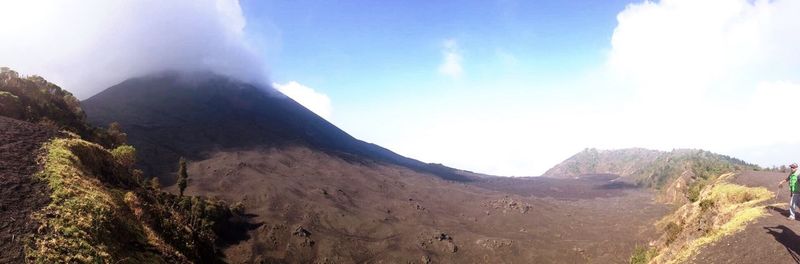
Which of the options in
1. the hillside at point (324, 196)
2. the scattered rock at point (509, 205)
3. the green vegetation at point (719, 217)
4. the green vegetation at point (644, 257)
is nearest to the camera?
the green vegetation at point (719, 217)

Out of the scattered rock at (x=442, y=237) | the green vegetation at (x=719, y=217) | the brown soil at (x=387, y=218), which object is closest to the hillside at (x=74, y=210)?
the green vegetation at (x=719, y=217)

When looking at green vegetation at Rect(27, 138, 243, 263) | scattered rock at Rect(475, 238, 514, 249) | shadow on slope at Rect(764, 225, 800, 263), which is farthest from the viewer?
scattered rock at Rect(475, 238, 514, 249)

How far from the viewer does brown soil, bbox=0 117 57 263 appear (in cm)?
959

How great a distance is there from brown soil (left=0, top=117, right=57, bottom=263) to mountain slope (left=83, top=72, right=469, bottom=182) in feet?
250

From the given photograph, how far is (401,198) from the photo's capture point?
10119cm

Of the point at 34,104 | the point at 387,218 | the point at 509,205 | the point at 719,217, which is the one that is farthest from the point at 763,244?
the point at 509,205

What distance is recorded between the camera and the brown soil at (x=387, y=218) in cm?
6781

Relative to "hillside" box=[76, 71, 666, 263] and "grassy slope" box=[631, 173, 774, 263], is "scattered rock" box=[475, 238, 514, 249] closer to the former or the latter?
"hillside" box=[76, 71, 666, 263]

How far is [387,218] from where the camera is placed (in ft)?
273

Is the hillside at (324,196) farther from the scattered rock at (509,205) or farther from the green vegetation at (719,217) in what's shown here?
the green vegetation at (719,217)

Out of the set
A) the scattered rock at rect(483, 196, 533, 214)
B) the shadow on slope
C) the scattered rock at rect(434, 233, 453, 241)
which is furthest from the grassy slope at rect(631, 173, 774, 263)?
the scattered rock at rect(483, 196, 533, 214)

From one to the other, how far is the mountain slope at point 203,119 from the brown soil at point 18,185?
76181mm

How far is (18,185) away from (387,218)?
73.8m

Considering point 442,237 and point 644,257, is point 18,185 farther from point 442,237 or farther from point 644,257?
point 442,237
